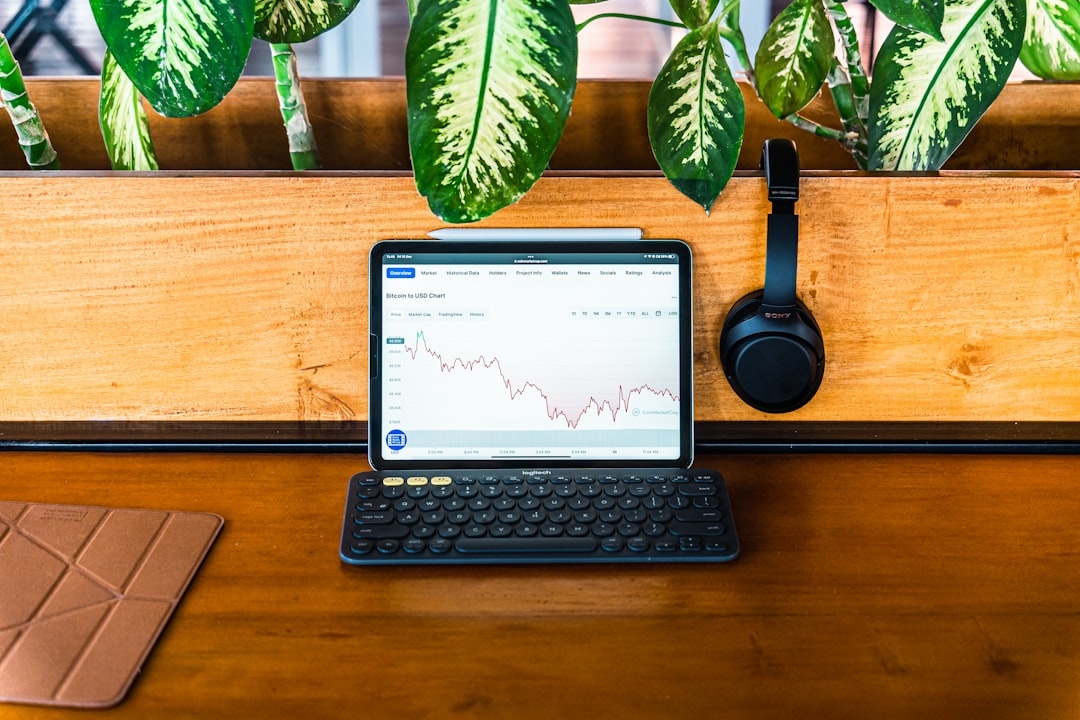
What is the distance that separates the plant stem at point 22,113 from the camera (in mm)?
726

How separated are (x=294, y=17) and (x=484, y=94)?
0.19 meters

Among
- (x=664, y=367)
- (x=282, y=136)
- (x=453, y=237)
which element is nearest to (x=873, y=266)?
(x=664, y=367)

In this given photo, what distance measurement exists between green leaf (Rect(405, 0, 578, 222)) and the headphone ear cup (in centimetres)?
24

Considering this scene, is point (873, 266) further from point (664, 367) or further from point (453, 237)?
point (453, 237)

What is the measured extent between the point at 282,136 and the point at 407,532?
45 centimetres

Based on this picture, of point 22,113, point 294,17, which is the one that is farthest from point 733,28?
point 22,113

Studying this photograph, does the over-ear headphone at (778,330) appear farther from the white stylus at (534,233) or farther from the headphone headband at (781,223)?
the white stylus at (534,233)

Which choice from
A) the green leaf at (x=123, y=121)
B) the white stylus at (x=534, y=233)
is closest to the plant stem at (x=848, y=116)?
the white stylus at (x=534, y=233)

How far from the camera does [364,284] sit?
0.76 meters

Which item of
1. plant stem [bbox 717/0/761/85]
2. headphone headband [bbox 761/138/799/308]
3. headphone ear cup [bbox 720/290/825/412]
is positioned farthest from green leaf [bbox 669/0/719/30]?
headphone ear cup [bbox 720/290/825/412]

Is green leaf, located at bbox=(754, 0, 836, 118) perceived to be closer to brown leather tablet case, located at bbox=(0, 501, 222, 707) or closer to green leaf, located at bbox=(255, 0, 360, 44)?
green leaf, located at bbox=(255, 0, 360, 44)

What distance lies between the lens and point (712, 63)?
676 millimetres

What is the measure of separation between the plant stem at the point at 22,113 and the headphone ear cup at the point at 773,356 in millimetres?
629

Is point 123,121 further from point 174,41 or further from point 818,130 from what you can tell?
point 818,130
